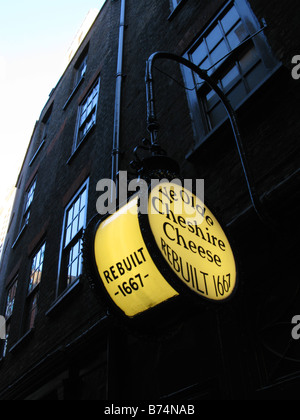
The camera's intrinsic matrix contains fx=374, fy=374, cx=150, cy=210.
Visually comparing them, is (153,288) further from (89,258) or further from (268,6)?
(268,6)

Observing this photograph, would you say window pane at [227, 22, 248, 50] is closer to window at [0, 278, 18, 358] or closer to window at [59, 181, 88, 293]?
window at [59, 181, 88, 293]

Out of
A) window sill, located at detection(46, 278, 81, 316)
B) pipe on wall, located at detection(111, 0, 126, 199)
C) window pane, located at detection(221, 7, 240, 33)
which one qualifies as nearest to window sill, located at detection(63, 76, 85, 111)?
pipe on wall, located at detection(111, 0, 126, 199)

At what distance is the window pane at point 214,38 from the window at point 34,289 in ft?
17.8

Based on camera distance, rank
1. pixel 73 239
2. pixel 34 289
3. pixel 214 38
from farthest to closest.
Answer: pixel 34 289, pixel 73 239, pixel 214 38

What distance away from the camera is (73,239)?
6973 mm

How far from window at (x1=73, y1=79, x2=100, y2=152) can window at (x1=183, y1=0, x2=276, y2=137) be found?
3.72 m

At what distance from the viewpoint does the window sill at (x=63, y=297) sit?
596 centimetres

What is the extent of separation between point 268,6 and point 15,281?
8521 millimetres

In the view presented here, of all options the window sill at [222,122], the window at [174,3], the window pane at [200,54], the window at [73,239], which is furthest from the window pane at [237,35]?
the window at [73,239]

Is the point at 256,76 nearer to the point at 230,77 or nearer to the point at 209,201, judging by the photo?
the point at 230,77

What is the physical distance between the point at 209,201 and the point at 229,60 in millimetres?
2898

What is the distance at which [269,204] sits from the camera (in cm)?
309

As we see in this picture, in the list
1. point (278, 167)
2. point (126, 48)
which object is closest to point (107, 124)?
point (126, 48)

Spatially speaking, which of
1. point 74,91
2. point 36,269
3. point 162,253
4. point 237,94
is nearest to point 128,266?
point 162,253
